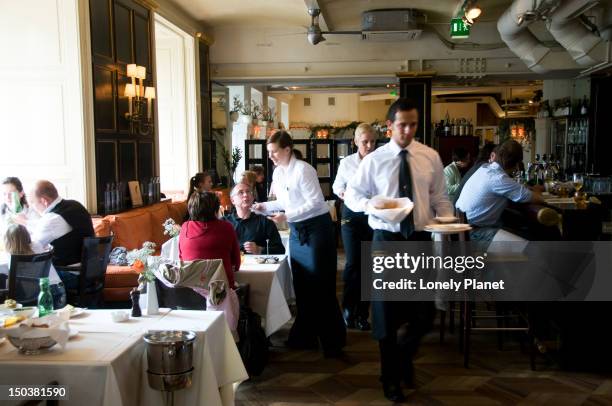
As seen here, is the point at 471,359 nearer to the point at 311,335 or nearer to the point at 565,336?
the point at 565,336

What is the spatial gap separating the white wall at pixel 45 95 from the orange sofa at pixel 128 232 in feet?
1.37

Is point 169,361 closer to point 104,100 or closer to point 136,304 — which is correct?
point 136,304

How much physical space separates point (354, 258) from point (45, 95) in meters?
3.44

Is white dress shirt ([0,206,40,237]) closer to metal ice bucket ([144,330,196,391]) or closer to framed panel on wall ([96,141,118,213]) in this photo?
framed panel on wall ([96,141,118,213])

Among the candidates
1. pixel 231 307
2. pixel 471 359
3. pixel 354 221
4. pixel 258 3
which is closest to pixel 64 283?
pixel 231 307

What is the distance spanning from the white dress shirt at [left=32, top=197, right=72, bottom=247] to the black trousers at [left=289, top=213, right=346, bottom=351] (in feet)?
6.11

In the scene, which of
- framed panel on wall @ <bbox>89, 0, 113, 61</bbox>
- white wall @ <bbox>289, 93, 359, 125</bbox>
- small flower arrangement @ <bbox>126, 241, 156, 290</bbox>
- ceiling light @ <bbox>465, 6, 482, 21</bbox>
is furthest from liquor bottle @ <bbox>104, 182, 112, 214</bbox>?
white wall @ <bbox>289, 93, 359, 125</bbox>

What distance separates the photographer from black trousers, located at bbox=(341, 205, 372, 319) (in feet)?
18.2

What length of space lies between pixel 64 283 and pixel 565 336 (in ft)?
12.5

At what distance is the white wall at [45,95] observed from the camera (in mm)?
5957

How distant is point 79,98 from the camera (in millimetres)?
6027

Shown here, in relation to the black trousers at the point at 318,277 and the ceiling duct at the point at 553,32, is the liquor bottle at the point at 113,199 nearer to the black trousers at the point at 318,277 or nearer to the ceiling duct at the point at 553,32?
the black trousers at the point at 318,277

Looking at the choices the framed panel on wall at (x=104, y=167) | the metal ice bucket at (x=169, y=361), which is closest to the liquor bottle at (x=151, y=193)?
the framed panel on wall at (x=104, y=167)

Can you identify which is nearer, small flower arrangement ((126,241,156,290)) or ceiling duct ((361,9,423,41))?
small flower arrangement ((126,241,156,290))
